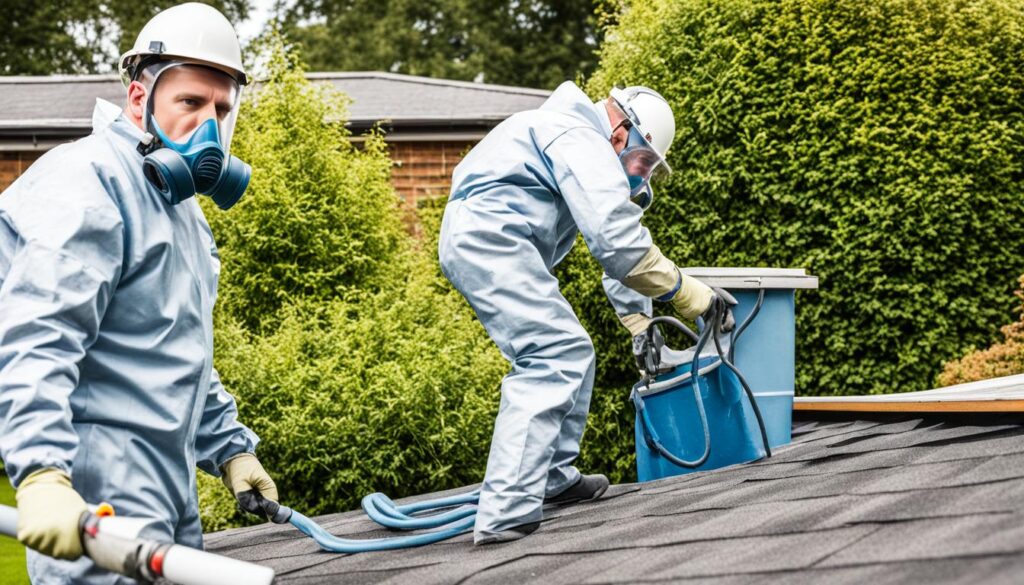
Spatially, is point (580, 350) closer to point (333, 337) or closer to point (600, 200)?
point (600, 200)

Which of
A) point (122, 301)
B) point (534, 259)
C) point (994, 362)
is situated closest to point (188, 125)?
point (122, 301)

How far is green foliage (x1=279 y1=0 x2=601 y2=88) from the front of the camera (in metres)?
23.6

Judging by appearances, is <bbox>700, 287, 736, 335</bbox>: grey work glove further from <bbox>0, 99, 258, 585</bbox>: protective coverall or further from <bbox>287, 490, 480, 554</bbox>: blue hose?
<bbox>0, 99, 258, 585</bbox>: protective coverall

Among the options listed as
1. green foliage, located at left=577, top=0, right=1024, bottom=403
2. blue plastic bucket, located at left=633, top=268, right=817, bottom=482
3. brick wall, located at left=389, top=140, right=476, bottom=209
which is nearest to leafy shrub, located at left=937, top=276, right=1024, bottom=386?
green foliage, located at left=577, top=0, right=1024, bottom=403

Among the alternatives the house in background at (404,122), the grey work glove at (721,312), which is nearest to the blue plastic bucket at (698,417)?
the grey work glove at (721,312)

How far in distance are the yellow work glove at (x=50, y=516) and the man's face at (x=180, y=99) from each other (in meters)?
0.87

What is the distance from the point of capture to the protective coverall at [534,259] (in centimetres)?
286

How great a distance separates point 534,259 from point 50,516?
67.0 inches

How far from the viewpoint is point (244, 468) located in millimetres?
2670

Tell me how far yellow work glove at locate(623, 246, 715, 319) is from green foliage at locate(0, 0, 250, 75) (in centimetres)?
2317

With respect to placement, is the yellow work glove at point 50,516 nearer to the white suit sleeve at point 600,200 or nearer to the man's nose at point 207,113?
the man's nose at point 207,113

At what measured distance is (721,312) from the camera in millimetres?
3490

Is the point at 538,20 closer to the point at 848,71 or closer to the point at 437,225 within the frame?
the point at 437,225

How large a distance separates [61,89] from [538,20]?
13285 mm
